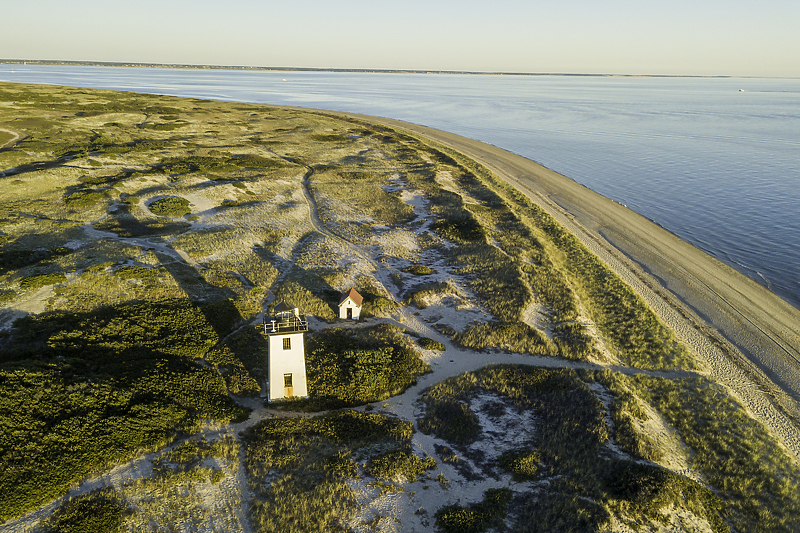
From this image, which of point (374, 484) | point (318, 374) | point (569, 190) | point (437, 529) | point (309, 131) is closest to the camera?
point (437, 529)

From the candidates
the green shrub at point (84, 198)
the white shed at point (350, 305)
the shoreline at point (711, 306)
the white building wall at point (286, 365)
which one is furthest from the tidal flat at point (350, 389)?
the shoreline at point (711, 306)

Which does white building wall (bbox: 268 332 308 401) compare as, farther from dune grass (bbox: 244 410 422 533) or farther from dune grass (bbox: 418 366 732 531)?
dune grass (bbox: 418 366 732 531)

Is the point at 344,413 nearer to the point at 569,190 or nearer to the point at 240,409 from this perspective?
the point at 240,409

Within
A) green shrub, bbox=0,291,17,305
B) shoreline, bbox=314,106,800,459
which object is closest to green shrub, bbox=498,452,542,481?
shoreline, bbox=314,106,800,459

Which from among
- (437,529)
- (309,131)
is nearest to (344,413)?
(437,529)

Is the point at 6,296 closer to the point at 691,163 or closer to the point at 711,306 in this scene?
the point at 711,306

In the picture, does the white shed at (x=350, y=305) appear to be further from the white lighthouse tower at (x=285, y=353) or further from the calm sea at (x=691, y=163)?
the calm sea at (x=691, y=163)
